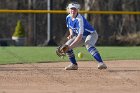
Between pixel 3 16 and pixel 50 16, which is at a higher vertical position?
pixel 50 16

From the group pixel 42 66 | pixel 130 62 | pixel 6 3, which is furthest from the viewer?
pixel 6 3

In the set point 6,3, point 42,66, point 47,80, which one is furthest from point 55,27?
point 47,80

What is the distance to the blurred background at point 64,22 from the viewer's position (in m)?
27.8

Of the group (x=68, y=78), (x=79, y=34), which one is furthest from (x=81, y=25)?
(x=68, y=78)

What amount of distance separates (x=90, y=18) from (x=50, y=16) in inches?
262

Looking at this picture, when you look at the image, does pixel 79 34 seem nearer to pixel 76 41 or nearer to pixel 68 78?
pixel 76 41

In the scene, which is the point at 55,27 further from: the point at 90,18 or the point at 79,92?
the point at 79,92

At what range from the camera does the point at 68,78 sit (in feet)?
29.4

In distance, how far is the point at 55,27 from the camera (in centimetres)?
2908

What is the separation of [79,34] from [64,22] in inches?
731

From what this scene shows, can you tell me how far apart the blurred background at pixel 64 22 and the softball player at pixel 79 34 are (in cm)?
1535

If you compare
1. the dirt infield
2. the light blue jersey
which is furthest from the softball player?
the dirt infield

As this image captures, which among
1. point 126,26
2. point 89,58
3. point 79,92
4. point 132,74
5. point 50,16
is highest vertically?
point 79,92

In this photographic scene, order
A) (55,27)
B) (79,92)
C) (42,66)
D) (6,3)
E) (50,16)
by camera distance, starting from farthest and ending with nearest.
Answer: (6,3) → (55,27) → (50,16) → (42,66) → (79,92)
